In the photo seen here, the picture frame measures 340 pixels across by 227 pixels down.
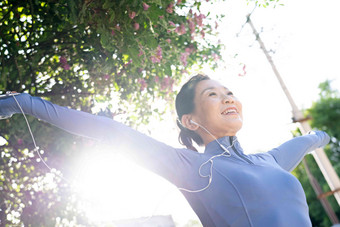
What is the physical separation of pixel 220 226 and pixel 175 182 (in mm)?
270

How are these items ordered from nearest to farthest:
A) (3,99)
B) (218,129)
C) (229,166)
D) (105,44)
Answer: (3,99) → (229,166) → (218,129) → (105,44)

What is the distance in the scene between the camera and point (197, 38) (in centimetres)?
479

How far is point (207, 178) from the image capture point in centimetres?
168

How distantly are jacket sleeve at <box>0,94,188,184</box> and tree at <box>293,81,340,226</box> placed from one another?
2642 centimetres

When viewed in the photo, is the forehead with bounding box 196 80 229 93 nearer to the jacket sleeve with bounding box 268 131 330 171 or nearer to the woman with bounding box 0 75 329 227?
the woman with bounding box 0 75 329 227

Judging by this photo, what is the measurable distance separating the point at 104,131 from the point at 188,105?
701 millimetres

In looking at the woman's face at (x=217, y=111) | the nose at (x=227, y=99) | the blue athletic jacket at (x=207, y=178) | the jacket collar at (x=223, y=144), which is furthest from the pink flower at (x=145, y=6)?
the blue athletic jacket at (x=207, y=178)

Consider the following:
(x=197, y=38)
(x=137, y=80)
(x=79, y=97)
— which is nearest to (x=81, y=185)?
(x=79, y=97)

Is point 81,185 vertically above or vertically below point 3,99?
below

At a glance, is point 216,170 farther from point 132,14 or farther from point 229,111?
point 132,14

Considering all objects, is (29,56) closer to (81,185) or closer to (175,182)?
(81,185)

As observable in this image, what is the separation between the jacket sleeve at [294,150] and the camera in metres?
2.18

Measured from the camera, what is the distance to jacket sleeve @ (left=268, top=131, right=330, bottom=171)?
2.18 meters

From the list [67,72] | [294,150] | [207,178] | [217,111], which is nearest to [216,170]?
[207,178]
